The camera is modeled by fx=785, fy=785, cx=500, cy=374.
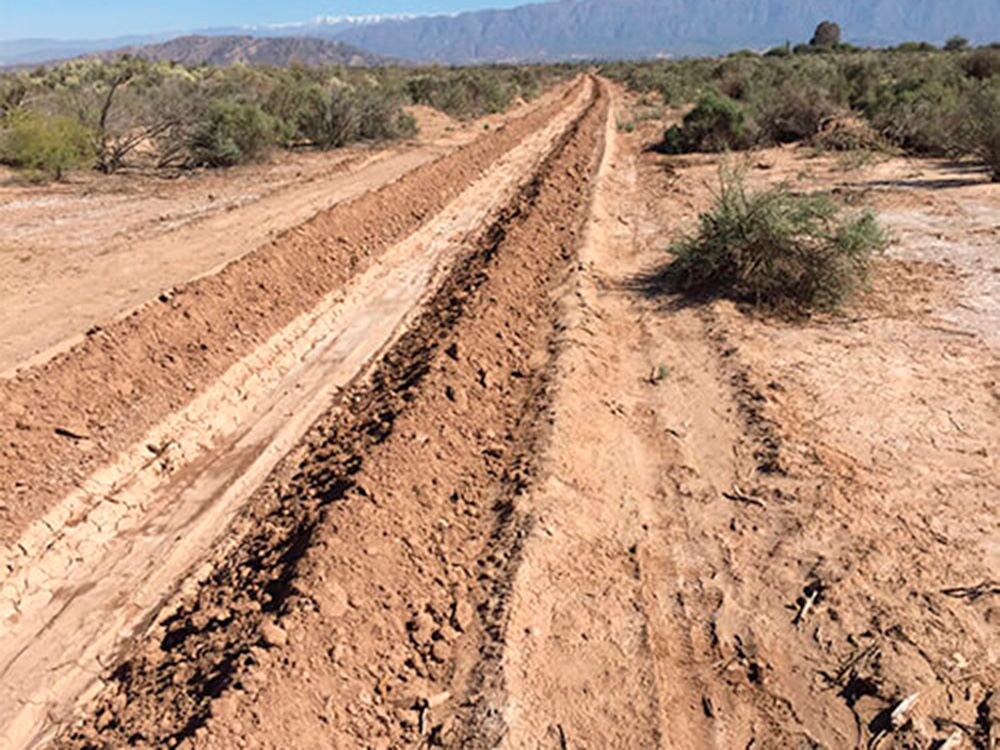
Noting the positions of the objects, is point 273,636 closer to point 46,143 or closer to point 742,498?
point 742,498

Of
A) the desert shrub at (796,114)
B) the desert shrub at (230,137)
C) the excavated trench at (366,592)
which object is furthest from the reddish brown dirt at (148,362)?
the desert shrub at (796,114)

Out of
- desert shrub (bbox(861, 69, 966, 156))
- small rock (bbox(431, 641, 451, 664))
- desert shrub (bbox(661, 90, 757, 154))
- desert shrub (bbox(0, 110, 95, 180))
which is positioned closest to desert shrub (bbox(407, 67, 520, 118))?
desert shrub (bbox(661, 90, 757, 154))

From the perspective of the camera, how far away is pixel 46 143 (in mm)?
17828

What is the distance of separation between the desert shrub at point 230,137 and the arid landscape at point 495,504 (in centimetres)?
1034

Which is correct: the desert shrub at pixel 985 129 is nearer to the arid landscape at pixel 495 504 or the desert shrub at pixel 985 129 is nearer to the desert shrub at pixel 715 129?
the arid landscape at pixel 495 504

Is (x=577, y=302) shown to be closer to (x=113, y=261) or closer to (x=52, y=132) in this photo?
(x=113, y=261)

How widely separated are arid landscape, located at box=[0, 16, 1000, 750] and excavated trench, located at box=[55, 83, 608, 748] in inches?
0.8

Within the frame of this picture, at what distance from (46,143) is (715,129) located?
17005 mm

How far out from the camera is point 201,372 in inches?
314

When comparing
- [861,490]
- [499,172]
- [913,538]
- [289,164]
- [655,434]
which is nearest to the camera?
[913,538]

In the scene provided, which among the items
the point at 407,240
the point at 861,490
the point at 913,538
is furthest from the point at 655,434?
the point at 407,240

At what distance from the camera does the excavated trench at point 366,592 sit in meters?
3.90

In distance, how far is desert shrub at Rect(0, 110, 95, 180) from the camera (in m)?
17.8

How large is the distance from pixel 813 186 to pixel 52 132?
1702cm
